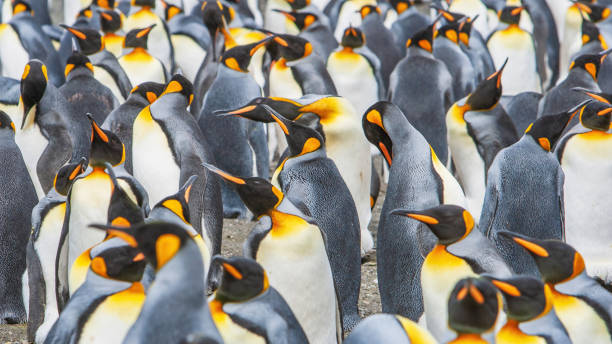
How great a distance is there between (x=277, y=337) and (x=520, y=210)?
1765 mm

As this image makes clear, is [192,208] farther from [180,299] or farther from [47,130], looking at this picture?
[180,299]

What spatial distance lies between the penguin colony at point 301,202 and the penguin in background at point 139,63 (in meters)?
0.02

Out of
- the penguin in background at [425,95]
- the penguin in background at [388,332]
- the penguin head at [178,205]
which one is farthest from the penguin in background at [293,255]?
the penguin in background at [425,95]

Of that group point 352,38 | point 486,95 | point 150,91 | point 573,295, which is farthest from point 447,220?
point 352,38

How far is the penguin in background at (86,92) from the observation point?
5.87m

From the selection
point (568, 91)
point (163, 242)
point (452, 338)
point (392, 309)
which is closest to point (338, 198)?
point (392, 309)

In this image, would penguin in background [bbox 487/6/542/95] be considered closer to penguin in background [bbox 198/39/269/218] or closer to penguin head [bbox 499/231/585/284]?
penguin in background [bbox 198/39/269/218]

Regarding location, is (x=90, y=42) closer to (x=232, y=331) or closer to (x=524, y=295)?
(x=232, y=331)

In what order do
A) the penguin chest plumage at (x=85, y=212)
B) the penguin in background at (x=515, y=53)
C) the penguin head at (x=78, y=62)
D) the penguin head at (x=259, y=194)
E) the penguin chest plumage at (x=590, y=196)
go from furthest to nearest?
1. the penguin in background at (x=515, y=53)
2. the penguin head at (x=78, y=62)
3. the penguin chest plumage at (x=590, y=196)
4. the penguin chest plumage at (x=85, y=212)
5. the penguin head at (x=259, y=194)

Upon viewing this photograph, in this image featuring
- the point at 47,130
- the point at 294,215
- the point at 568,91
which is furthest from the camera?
the point at 568,91

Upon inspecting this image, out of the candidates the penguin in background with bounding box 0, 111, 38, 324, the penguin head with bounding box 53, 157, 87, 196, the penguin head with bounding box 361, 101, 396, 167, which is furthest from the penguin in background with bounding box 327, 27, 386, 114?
the penguin head with bounding box 53, 157, 87, 196

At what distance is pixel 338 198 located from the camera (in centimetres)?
423

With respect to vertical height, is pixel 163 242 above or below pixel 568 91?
above

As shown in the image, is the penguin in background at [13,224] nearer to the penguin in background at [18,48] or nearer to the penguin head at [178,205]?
the penguin head at [178,205]
